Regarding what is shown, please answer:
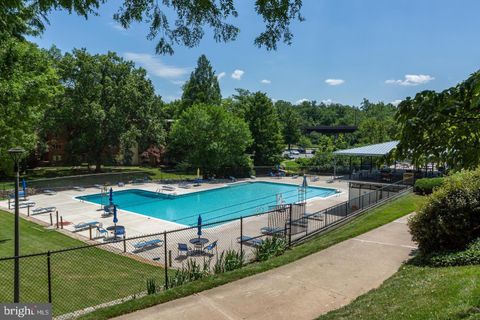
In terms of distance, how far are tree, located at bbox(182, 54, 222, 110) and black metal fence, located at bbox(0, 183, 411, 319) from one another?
38680mm

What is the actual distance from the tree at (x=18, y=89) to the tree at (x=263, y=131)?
88.4 ft

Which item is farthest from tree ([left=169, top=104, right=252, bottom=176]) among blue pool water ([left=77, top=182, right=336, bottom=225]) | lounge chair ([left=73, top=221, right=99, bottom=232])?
lounge chair ([left=73, top=221, right=99, bottom=232])

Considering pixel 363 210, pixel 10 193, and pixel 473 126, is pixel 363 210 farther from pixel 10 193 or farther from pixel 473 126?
pixel 10 193

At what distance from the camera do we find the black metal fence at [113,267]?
7.95 metres

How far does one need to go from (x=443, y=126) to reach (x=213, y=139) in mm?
31212

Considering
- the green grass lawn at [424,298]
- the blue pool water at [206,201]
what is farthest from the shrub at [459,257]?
the blue pool water at [206,201]

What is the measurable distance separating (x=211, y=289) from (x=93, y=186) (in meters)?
24.3

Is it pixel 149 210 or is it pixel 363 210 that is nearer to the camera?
pixel 363 210

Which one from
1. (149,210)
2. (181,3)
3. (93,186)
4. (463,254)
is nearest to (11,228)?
(149,210)

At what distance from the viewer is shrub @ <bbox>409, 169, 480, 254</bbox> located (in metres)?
8.08

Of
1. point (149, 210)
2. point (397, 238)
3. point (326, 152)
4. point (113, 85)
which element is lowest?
point (149, 210)

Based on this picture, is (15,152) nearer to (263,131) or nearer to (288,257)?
(288,257)

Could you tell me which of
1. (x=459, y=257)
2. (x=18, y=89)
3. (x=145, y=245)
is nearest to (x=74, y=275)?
(x=145, y=245)

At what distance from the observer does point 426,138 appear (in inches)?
131
